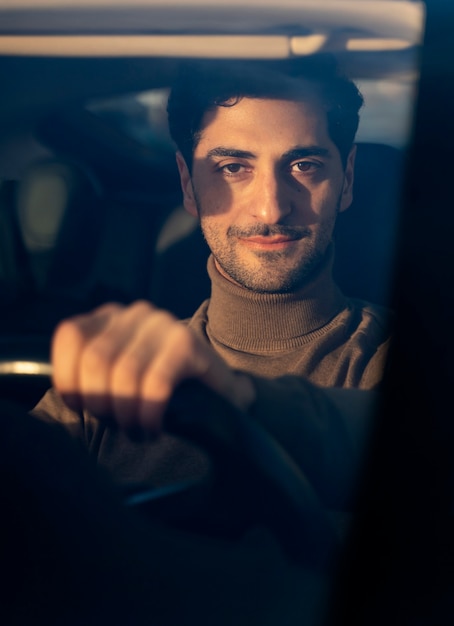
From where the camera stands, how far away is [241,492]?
1.31m

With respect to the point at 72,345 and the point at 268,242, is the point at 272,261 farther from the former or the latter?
the point at 72,345

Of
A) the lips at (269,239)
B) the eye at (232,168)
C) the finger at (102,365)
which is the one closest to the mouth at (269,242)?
the lips at (269,239)

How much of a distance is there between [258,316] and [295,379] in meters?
0.12

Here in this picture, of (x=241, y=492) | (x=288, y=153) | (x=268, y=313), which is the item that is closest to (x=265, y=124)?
(x=288, y=153)

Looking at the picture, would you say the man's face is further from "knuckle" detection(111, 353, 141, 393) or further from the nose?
"knuckle" detection(111, 353, 141, 393)

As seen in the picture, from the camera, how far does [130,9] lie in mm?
1419

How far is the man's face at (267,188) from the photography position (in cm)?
132

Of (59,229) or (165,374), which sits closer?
(165,374)

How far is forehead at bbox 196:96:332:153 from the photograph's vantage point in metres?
1.32

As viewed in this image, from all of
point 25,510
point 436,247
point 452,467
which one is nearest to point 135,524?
point 25,510

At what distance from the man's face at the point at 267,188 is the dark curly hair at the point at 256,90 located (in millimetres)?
16

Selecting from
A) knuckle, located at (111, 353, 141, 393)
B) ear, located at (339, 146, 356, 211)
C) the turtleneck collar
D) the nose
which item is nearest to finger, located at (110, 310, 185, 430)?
knuckle, located at (111, 353, 141, 393)

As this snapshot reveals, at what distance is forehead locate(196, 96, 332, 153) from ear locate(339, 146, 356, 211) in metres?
0.06

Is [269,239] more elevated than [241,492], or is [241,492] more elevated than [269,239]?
[269,239]
